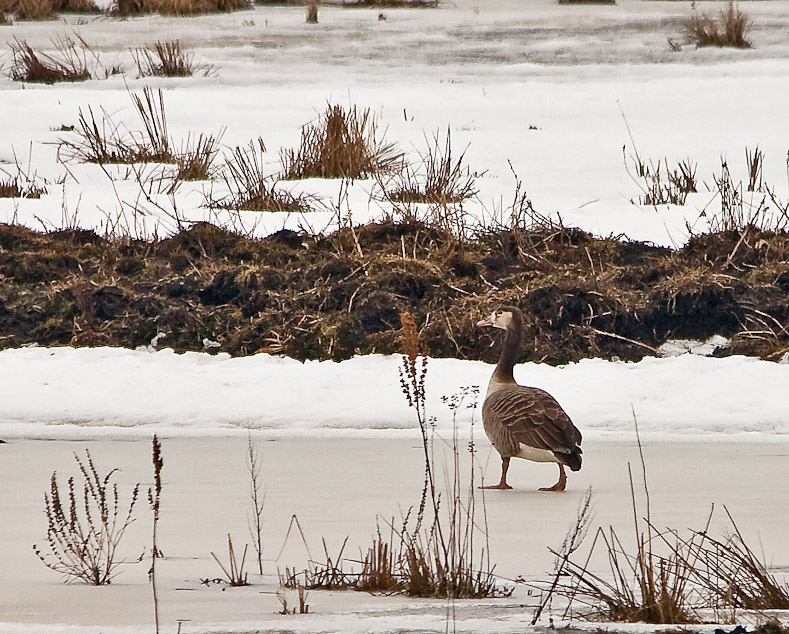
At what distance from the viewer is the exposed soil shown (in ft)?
37.6

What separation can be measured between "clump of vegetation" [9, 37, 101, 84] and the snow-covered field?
0.60 meters

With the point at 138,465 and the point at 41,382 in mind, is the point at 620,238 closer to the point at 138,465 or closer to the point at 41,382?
the point at 41,382

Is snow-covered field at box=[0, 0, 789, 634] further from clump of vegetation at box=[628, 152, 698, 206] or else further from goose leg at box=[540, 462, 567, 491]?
clump of vegetation at box=[628, 152, 698, 206]

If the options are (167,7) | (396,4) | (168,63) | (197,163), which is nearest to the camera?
(197,163)

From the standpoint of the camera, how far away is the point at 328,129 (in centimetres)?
1606

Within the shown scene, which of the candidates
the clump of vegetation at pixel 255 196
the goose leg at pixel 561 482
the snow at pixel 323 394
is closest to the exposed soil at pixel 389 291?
the snow at pixel 323 394

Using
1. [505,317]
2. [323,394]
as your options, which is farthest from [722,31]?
[505,317]

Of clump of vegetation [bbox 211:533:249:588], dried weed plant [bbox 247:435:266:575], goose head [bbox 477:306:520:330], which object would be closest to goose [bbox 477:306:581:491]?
goose head [bbox 477:306:520:330]

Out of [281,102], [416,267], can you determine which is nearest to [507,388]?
[416,267]

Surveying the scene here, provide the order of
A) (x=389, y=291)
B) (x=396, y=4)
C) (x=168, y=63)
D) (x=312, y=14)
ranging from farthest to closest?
(x=396, y=4) < (x=312, y=14) < (x=168, y=63) < (x=389, y=291)

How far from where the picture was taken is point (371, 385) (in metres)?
9.95

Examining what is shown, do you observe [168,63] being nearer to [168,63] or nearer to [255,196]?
[168,63]

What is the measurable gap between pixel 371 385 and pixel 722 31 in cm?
1691

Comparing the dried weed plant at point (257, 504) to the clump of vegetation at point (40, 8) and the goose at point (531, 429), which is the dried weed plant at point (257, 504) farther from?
the clump of vegetation at point (40, 8)
